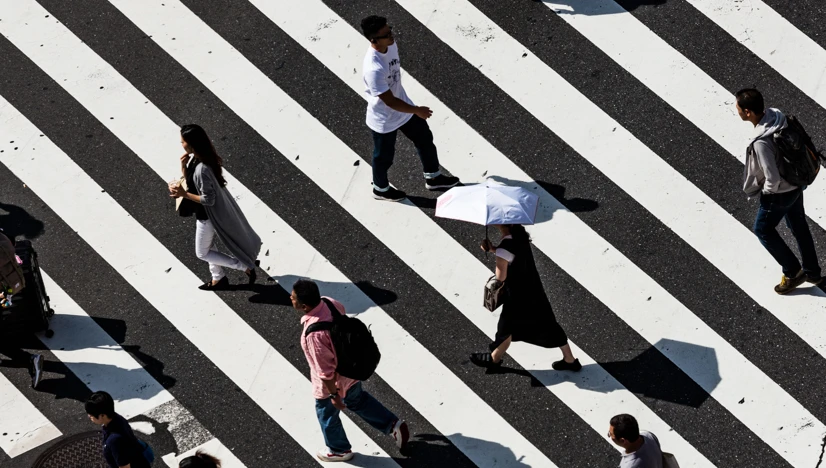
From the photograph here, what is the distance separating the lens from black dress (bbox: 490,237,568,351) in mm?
A: 8953

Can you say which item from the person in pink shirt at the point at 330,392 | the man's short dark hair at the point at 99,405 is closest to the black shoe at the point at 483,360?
the person in pink shirt at the point at 330,392

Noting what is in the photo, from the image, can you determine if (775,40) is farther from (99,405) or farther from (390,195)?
(99,405)

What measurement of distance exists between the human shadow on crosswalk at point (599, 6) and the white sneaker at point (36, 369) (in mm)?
6021

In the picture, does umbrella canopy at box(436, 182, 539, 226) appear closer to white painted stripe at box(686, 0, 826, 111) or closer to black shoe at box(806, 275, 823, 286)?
black shoe at box(806, 275, 823, 286)

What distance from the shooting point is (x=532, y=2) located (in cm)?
1214

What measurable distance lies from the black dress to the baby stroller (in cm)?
379

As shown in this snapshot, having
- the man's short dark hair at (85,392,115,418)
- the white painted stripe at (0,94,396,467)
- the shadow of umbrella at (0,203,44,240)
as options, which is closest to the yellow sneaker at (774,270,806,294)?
the white painted stripe at (0,94,396,467)

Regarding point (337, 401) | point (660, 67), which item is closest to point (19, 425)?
point (337, 401)

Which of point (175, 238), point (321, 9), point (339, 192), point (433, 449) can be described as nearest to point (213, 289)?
point (175, 238)

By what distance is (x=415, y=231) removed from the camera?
10789 mm

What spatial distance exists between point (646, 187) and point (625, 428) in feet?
12.3

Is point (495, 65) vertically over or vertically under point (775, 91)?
under

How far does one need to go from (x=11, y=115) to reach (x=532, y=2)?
17.4ft

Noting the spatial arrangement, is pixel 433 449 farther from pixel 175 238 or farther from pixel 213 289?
pixel 175 238
